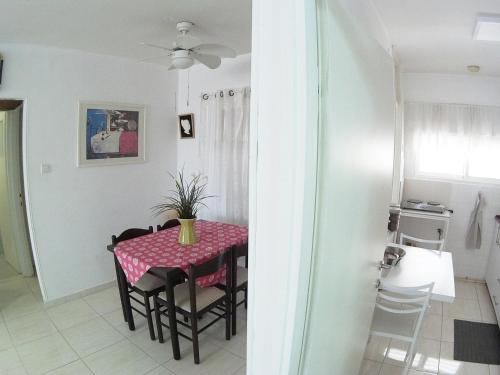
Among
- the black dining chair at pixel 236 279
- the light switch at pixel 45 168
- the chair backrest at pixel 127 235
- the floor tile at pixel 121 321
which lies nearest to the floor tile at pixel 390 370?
the black dining chair at pixel 236 279

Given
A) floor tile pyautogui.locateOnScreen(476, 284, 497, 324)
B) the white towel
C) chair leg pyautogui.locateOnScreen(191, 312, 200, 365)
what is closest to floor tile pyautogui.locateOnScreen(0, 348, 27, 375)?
chair leg pyautogui.locateOnScreen(191, 312, 200, 365)

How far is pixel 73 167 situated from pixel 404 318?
2.90 metres

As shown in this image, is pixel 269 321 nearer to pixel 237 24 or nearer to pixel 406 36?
pixel 237 24

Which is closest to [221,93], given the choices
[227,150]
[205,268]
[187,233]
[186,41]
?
[227,150]

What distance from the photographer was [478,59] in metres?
2.32

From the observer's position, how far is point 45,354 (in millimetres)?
2012

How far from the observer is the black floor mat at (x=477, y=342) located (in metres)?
2.05

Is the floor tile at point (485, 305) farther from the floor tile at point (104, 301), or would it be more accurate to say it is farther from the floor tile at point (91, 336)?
the floor tile at point (104, 301)

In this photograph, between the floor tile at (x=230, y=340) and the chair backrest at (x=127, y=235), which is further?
the chair backrest at (x=127, y=235)

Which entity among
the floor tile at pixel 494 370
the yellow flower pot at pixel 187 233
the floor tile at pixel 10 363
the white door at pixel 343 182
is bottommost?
the floor tile at pixel 10 363

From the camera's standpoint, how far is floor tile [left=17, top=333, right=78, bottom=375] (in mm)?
1903

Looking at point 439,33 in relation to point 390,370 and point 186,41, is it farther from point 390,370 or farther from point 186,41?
point 390,370

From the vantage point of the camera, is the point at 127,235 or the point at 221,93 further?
the point at 221,93

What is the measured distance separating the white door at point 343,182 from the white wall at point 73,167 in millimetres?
2595
